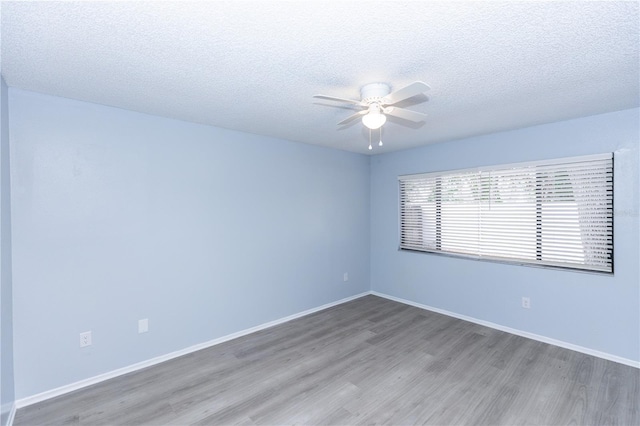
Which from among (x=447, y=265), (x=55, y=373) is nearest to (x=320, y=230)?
(x=447, y=265)

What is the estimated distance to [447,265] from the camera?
4039 mm

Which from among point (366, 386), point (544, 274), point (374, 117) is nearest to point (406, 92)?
point (374, 117)

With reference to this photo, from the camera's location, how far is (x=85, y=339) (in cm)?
246

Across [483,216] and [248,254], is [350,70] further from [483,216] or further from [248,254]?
[483,216]

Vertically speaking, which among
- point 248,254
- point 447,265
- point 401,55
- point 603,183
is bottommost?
point 447,265

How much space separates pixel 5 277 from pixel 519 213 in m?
4.69

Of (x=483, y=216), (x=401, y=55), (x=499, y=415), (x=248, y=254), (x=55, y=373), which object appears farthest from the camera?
(x=483, y=216)

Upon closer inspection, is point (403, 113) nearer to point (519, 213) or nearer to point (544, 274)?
point (519, 213)

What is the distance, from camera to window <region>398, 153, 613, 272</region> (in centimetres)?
293

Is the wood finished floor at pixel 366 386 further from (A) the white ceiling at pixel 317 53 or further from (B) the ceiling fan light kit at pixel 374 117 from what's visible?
(A) the white ceiling at pixel 317 53

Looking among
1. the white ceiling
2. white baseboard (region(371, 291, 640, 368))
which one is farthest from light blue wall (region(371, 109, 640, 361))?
the white ceiling

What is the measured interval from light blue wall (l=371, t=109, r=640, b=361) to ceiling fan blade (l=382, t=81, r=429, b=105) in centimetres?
223

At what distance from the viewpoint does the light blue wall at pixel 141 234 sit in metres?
2.27

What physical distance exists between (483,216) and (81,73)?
420 centimetres
